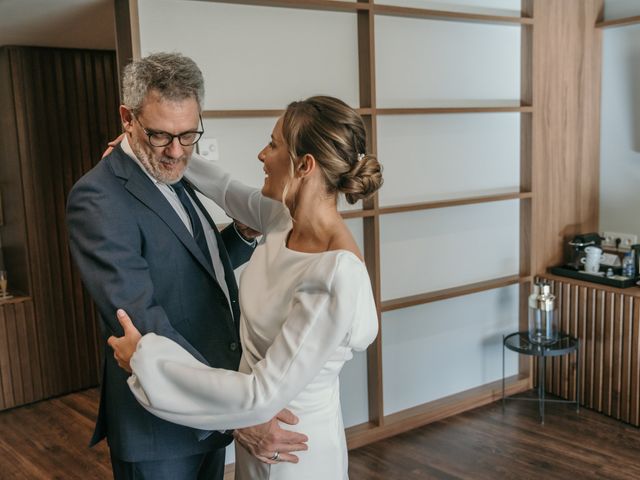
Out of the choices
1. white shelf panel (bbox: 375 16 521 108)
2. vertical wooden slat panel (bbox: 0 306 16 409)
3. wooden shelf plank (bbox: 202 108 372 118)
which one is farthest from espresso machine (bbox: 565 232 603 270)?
vertical wooden slat panel (bbox: 0 306 16 409)

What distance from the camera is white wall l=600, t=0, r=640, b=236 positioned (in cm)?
376

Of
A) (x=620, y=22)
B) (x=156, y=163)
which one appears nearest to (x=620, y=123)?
(x=620, y=22)

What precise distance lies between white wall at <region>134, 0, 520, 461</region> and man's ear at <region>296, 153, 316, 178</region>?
1361 mm

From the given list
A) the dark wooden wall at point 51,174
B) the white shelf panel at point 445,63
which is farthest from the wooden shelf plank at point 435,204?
the dark wooden wall at point 51,174

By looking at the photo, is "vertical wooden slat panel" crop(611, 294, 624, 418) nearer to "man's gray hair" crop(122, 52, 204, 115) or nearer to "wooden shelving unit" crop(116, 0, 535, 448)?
"wooden shelving unit" crop(116, 0, 535, 448)

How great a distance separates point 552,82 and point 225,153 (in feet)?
6.23

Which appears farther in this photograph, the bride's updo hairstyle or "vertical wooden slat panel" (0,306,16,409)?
"vertical wooden slat panel" (0,306,16,409)

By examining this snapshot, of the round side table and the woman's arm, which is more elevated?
the woman's arm

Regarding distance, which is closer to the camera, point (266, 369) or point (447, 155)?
point (266, 369)

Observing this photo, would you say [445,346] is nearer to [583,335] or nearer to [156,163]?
[583,335]

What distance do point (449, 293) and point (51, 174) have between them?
2.41m

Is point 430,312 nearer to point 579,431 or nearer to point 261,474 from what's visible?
point 579,431

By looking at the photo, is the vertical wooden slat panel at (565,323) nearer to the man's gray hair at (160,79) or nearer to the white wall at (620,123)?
the white wall at (620,123)

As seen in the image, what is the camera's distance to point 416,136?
3424mm
